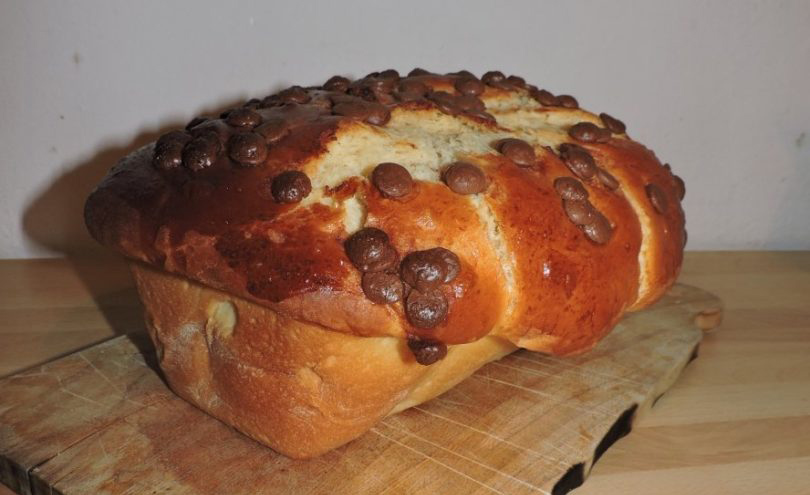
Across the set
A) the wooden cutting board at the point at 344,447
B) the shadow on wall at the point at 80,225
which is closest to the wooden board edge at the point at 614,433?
the wooden cutting board at the point at 344,447

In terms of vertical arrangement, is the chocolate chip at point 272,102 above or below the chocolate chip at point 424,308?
above

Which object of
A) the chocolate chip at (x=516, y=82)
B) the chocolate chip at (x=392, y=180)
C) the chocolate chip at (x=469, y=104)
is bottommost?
the chocolate chip at (x=392, y=180)

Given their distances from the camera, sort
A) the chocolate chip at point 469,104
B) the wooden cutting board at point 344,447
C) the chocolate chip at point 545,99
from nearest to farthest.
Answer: the wooden cutting board at point 344,447 < the chocolate chip at point 469,104 < the chocolate chip at point 545,99

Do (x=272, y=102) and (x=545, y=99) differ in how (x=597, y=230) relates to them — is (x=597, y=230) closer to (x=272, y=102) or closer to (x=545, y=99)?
(x=545, y=99)

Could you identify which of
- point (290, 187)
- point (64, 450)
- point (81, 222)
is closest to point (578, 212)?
point (290, 187)

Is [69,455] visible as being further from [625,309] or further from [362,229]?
[625,309]

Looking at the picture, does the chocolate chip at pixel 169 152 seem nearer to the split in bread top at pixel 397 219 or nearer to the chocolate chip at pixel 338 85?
the split in bread top at pixel 397 219

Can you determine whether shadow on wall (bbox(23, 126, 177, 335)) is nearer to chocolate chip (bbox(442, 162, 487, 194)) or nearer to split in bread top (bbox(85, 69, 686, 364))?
split in bread top (bbox(85, 69, 686, 364))

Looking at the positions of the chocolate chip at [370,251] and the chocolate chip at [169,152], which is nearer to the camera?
the chocolate chip at [370,251]
